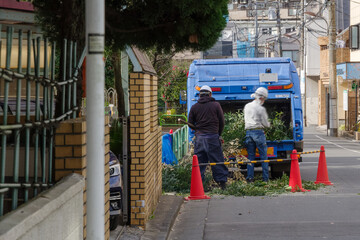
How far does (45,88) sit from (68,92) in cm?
56

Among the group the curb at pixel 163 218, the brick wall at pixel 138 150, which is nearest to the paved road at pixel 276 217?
the curb at pixel 163 218

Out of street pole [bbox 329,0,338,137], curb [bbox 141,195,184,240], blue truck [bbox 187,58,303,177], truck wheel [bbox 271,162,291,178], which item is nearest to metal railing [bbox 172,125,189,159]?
blue truck [bbox 187,58,303,177]

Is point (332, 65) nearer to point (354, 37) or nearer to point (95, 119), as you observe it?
point (354, 37)

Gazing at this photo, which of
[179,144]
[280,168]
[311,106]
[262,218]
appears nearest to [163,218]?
[262,218]

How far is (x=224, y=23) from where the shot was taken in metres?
6.31

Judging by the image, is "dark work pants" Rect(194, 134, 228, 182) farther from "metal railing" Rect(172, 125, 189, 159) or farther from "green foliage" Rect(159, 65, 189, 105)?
"green foliage" Rect(159, 65, 189, 105)

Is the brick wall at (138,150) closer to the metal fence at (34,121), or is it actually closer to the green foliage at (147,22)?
the green foliage at (147,22)

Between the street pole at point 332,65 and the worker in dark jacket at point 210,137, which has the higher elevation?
the street pole at point 332,65

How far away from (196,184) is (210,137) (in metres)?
1.29

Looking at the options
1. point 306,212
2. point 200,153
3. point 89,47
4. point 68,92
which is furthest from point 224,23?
point 200,153

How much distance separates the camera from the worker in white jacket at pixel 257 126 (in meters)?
13.5

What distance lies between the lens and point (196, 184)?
11.5 metres

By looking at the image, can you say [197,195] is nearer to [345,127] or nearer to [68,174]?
[68,174]

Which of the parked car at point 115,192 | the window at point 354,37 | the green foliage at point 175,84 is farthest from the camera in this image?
the window at point 354,37
